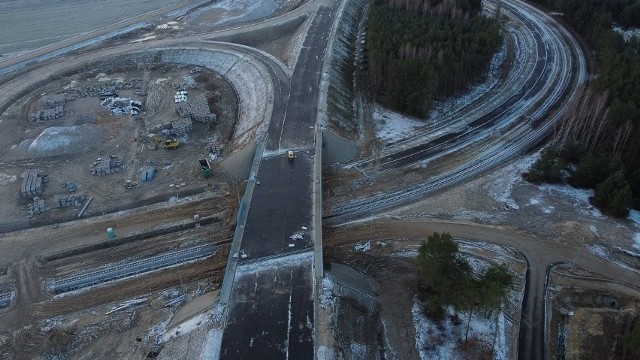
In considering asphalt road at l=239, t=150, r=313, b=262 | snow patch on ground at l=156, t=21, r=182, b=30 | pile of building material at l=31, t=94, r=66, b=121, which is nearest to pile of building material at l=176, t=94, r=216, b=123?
pile of building material at l=31, t=94, r=66, b=121

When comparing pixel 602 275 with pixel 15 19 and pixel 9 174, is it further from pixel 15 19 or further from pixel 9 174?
pixel 15 19

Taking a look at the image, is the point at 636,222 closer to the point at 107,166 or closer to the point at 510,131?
the point at 510,131

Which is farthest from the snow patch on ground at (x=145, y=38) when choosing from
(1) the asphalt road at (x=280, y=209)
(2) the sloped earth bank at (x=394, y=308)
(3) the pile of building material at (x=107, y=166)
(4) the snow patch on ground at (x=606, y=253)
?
(4) the snow patch on ground at (x=606, y=253)

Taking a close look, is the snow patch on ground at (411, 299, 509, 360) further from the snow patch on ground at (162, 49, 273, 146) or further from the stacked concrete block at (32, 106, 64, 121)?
the stacked concrete block at (32, 106, 64, 121)

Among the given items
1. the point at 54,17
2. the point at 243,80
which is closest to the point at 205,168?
the point at 243,80

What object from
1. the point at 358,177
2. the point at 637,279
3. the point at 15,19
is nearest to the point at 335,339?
the point at 358,177

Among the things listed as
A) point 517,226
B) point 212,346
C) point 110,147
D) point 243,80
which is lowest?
point 212,346
